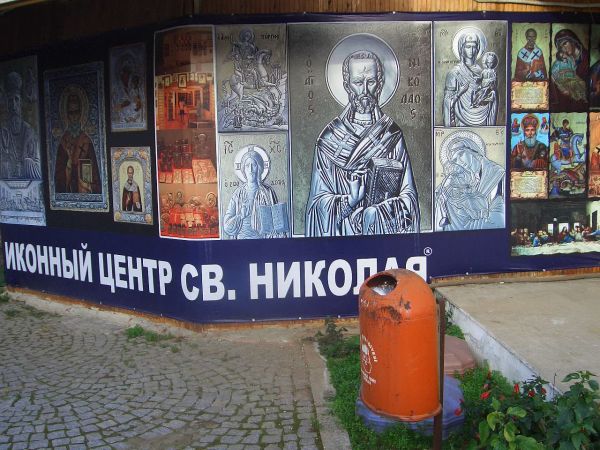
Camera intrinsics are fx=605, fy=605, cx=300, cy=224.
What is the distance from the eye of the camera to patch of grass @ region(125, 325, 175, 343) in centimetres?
659

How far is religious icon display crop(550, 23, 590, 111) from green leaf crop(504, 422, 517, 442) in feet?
15.0

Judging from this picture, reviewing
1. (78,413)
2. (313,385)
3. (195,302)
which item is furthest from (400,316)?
(195,302)

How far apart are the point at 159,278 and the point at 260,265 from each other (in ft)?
4.01

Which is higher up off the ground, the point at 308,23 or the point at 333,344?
the point at 308,23

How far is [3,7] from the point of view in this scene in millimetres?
5742

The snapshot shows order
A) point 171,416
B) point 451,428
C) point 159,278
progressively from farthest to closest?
1. point 159,278
2. point 171,416
3. point 451,428

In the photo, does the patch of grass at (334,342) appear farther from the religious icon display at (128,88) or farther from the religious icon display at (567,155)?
the religious icon display at (128,88)

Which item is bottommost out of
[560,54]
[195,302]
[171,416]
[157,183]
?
[171,416]

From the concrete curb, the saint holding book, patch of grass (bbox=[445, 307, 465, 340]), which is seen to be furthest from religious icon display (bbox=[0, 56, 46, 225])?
patch of grass (bbox=[445, 307, 465, 340])

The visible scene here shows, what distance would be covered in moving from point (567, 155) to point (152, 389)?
518 centimetres

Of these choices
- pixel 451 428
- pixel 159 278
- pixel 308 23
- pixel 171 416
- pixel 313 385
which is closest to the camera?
pixel 451 428

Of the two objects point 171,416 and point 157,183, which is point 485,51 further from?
point 171,416

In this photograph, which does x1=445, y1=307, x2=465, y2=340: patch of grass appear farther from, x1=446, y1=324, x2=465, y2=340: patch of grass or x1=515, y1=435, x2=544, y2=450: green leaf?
x1=515, y1=435, x2=544, y2=450: green leaf

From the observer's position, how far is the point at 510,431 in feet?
10.9
